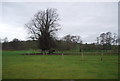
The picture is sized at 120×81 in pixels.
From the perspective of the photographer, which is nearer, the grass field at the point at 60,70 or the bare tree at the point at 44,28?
the grass field at the point at 60,70

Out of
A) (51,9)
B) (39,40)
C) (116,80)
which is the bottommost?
A: (116,80)

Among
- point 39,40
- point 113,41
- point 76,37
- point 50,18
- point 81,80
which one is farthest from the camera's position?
point 76,37

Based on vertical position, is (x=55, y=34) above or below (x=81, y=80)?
above

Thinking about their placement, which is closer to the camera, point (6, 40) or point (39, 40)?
point (39, 40)

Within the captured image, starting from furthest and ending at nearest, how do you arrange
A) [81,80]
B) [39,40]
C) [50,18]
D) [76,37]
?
[76,37], [50,18], [39,40], [81,80]

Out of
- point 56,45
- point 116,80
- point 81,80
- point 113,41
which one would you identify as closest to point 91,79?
point 81,80

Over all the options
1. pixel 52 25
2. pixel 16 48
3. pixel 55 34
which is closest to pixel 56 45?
pixel 55 34

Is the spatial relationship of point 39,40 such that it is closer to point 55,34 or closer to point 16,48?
point 55,34

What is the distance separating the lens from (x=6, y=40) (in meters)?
63.8

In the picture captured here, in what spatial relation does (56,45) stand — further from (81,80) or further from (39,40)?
(81,80)

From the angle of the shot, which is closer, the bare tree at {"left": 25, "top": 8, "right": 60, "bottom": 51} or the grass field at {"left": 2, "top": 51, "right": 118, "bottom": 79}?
the grass field at {"left": 2, "top": 51, "right": 118, "bottom": 79}

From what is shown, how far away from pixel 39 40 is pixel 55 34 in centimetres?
493

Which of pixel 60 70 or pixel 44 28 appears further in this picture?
pixel 44 28

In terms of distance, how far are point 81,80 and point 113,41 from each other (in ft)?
177
